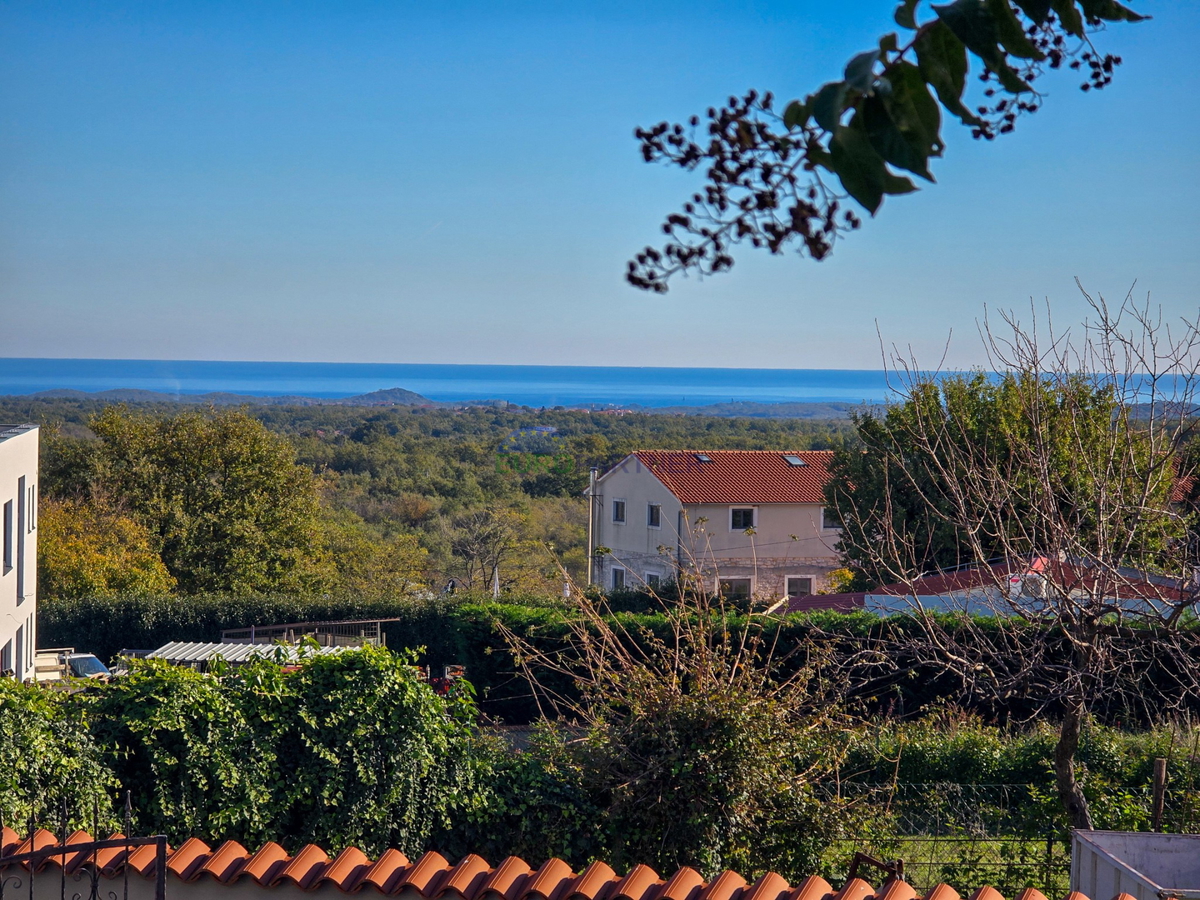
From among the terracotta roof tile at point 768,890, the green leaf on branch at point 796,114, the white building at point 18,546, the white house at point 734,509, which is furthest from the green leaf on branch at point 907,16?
the white house at point 734,509

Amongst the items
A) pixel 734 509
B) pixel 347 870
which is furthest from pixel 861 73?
pixel 734 509

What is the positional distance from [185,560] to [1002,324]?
25813 millimetres

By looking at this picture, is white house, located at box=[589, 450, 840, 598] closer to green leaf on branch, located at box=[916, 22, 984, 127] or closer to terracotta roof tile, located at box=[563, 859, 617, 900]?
terracotta roof tile, located at box=[563, 859, 617, 900]

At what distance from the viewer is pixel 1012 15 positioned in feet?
4.83

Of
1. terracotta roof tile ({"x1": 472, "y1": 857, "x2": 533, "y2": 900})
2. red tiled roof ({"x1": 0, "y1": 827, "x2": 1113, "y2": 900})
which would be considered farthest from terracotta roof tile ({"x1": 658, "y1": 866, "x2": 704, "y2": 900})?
terracotta roof tile ({"x1": 472, "y1": 857, "x2": 533, "y2": 900})

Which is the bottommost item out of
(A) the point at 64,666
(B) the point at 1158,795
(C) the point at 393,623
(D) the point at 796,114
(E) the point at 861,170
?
(A) the point at 64,666

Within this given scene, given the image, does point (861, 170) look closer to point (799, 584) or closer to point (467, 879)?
point (467, 879)

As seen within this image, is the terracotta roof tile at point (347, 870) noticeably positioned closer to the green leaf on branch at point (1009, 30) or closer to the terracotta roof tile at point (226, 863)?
the terracotta roof tile at point (226, 863)

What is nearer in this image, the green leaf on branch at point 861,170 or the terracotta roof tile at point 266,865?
the green leaf on branch at point 861,170

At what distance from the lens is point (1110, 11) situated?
1.60 m

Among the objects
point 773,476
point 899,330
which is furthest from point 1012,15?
point 773,476

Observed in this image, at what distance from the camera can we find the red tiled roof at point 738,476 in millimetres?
32344

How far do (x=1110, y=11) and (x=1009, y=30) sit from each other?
0.27 meters

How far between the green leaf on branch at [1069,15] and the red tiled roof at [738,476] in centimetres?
2976
